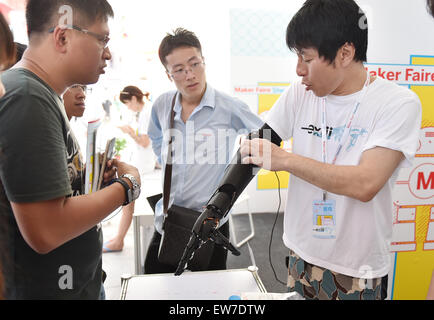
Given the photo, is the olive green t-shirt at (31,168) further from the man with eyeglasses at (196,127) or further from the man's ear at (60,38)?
the man with eyeglasses at (196,127)

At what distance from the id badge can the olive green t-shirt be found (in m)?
0.77

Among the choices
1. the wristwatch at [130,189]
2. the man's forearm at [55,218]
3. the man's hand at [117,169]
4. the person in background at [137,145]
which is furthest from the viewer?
the person in background at [137,145]

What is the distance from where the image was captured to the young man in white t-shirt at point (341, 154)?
94 cm

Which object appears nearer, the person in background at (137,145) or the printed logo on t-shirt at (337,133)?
the printed logo on t-shirt at (337,133)

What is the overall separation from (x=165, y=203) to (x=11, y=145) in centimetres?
115

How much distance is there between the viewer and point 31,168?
63 centimetres

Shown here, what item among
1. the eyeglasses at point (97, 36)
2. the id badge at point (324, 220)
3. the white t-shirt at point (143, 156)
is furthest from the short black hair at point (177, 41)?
the white t-shirt at point (143, 156)

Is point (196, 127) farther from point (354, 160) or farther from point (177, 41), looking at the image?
point (354, 160)


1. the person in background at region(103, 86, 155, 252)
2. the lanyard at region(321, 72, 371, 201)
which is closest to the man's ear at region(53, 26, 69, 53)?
the lanyard at region(321, 72, 371, 201)

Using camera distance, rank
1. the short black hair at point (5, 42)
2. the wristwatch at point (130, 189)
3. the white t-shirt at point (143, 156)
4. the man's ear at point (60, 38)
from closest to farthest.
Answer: the short black hair at point (5, 42) → the man's ear at point (60, 38) → the wristwatch at point (130, 189) → the white t-shirt at point (143, 156)

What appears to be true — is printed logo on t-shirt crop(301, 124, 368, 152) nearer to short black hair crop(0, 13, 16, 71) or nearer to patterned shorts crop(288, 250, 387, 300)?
patterned shorts crop(288, 250, 387, 300)

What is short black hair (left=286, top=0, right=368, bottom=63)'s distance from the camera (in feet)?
3.19
